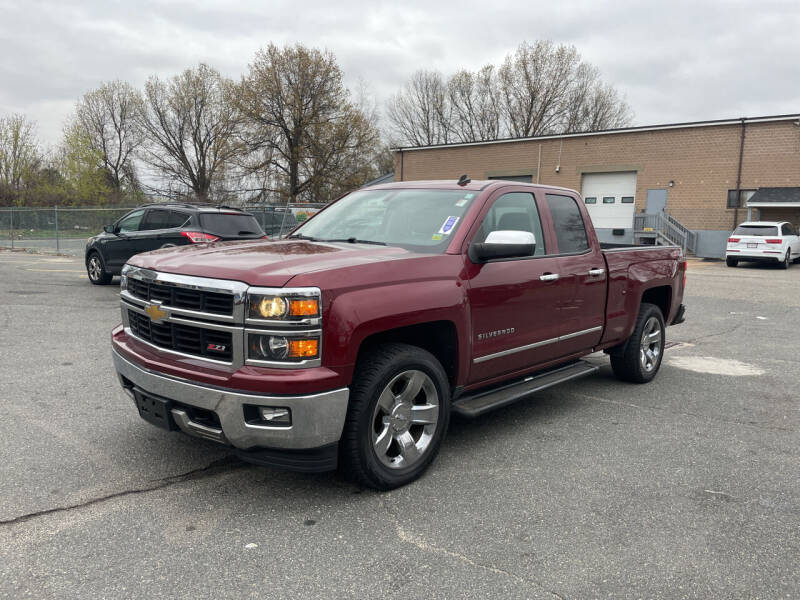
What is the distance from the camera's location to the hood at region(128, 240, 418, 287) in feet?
10.4

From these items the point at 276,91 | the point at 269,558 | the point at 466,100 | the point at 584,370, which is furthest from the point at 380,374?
the point at 466,100

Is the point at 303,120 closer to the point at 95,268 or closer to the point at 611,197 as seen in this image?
the point at 611,197

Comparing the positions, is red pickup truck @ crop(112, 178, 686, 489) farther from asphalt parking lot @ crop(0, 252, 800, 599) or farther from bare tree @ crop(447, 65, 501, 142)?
bare tree @ crop(447, 65, 501, 142)

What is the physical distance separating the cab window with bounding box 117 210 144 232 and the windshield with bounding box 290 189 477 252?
8.59 metres

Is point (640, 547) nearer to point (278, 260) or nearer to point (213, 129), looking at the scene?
point (278, 260)

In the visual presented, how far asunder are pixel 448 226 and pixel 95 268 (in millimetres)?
11103

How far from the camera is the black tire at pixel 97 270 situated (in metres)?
12.7

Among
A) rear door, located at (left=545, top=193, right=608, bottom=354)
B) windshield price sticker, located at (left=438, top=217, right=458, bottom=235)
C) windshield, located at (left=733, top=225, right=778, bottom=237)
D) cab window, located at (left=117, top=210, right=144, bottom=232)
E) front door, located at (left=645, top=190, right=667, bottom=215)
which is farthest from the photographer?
front door, located at (left=645, top=190, right=667, bottom=215)

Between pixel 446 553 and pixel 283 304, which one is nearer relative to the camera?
pixel 446 553

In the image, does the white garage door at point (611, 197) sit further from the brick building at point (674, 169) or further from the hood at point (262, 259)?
the hood at point (262, 259)

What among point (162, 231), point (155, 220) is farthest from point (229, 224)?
point (155, 220)

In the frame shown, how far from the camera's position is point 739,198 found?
1053 inches

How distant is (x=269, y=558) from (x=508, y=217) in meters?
2.80

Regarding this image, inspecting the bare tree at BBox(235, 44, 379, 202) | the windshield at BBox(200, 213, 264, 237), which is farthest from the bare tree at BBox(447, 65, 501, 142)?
the windshield at BBox(200, 213, 264, 237)
